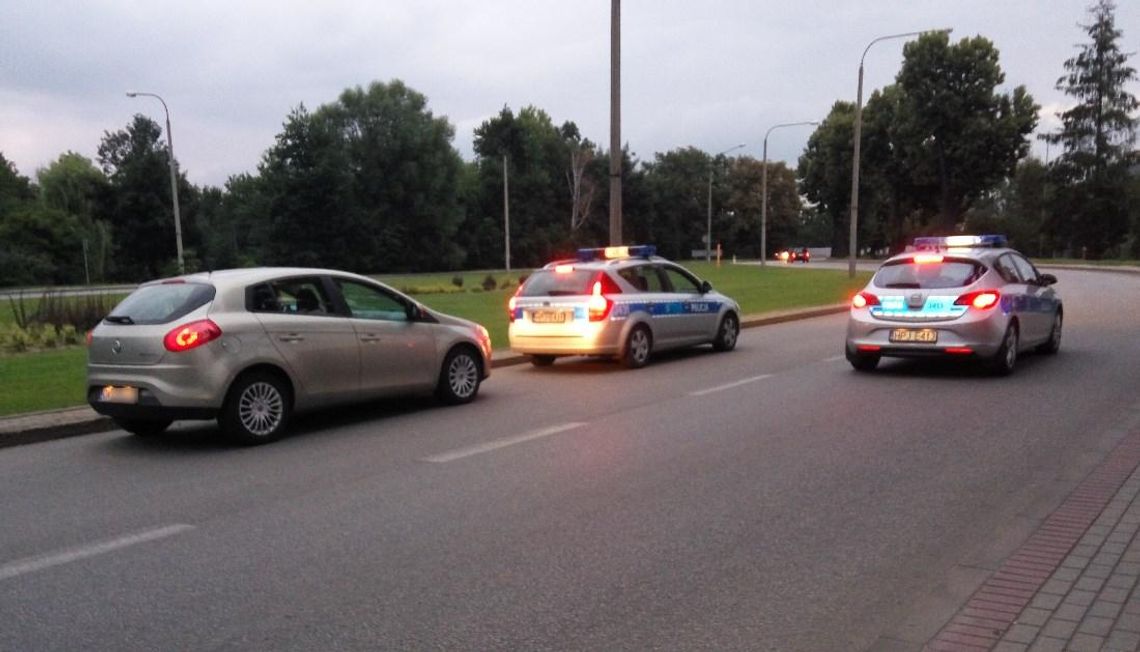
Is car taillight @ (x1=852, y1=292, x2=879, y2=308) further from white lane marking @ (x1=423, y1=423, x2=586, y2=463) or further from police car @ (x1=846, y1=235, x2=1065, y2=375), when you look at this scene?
white lane marking @ (x1=423, y1=423, x2=586, y2=463)

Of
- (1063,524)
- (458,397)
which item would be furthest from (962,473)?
(458,397)

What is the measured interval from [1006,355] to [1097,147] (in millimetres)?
74697

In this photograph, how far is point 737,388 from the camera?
37.5 feet

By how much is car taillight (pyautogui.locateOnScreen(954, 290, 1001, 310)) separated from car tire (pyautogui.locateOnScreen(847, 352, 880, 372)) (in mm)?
1367

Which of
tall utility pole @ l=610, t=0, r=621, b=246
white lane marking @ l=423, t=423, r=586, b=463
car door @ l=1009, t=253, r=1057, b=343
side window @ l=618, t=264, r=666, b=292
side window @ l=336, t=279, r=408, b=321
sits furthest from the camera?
tall utility pole @ l=610, t=0, r=621, b=246

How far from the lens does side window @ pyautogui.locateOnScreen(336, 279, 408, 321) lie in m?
9.55

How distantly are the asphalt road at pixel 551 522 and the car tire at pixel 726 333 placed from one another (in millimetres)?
4893

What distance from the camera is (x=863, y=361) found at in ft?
40.9

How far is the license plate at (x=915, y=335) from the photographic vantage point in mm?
11516

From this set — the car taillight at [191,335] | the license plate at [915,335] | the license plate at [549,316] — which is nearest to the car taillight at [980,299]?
the license plate at [915,335]

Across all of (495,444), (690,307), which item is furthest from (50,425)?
(690,307)

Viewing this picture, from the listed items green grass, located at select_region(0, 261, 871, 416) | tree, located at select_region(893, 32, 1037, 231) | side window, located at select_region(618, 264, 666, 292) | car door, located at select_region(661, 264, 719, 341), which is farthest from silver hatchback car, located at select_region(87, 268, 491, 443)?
tree, located at select_region(893, 32, 1037, 231)

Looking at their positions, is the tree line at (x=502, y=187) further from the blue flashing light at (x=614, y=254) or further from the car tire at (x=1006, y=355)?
the car tire at (x=1006, y=355)

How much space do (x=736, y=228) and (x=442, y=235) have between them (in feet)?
132
